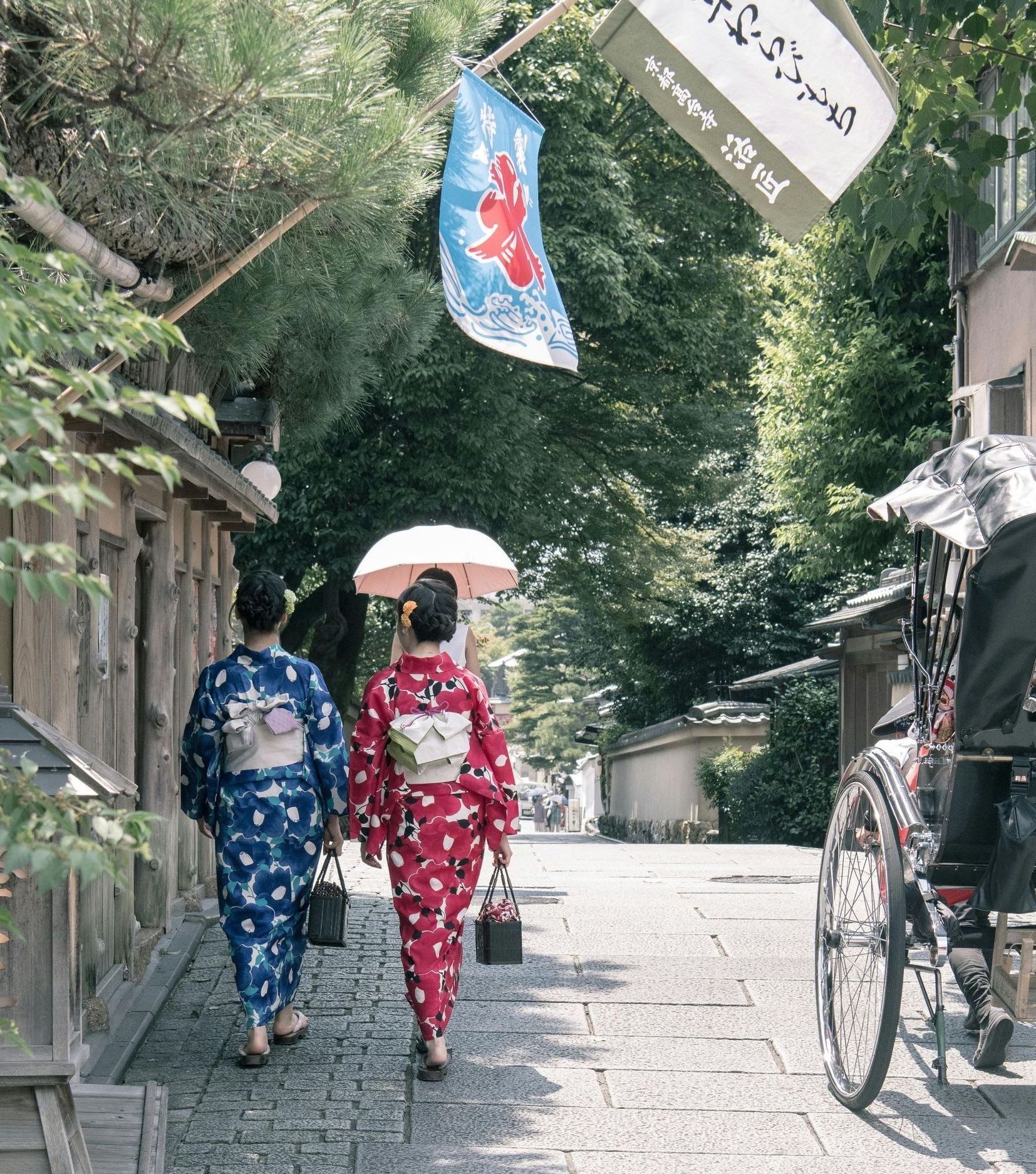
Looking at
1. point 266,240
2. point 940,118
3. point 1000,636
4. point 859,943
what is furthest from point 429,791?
point 940,118

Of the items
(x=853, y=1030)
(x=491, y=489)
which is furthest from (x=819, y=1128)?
(x=491, y=489)

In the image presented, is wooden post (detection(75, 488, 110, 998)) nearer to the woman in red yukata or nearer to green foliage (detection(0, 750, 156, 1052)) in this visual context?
the woman in red yukata

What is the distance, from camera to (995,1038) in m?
4.88

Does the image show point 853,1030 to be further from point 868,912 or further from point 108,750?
point 108,750

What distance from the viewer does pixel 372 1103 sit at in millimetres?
4996

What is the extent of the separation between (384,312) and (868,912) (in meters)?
5.18

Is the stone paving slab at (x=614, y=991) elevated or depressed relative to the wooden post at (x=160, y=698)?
depressed

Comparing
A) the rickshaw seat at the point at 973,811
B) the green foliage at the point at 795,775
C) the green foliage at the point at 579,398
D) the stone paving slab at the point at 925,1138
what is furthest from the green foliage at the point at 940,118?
the green foliage at the point at 795,775

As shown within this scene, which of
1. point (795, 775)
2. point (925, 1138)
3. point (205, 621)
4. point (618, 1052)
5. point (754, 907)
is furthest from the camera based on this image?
point (795, 775)

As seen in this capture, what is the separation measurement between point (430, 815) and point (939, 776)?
1.83 meters

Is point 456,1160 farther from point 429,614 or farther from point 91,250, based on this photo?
point 91,250

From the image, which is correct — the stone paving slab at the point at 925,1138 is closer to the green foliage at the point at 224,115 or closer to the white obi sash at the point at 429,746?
the white obi sash at the point at 429,746

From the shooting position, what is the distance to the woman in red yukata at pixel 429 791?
553 cm

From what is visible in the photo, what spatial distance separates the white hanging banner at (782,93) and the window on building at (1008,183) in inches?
254
